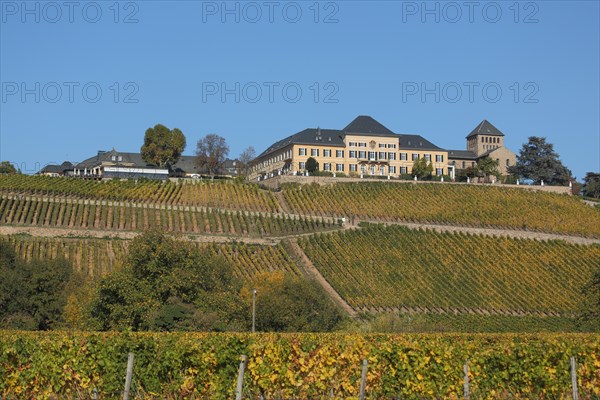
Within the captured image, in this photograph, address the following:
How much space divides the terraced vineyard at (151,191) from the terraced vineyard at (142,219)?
2567mm

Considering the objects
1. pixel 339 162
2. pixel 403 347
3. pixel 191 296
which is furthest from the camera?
pixel 339 162

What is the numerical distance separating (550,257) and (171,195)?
39152 millimetres

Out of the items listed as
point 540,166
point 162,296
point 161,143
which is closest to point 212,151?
point 161,143

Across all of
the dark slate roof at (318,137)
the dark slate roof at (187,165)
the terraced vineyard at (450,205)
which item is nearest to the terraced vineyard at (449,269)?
the terraced vineyard at (450,205)

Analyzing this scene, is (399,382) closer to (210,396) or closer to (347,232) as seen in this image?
(210,396)

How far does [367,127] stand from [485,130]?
31.7 meters

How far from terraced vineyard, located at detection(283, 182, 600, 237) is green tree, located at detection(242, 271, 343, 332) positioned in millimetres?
31204

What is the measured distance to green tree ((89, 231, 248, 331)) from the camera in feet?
148

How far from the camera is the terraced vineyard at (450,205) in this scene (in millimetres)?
91250

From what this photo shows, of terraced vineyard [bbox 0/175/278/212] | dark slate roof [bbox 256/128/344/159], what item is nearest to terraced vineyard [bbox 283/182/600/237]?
terraced vineyard [bbox 0/175/278/212]

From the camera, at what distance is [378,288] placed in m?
70.4

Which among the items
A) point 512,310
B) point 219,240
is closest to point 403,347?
point 512,310

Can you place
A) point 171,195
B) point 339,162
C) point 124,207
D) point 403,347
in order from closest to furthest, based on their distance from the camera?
1. point 403,347
2. point 124,207
3. point 171,195
4. point 339,162

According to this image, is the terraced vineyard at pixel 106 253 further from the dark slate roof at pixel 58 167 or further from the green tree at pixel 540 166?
the dark slate roof at pixel 58 167
